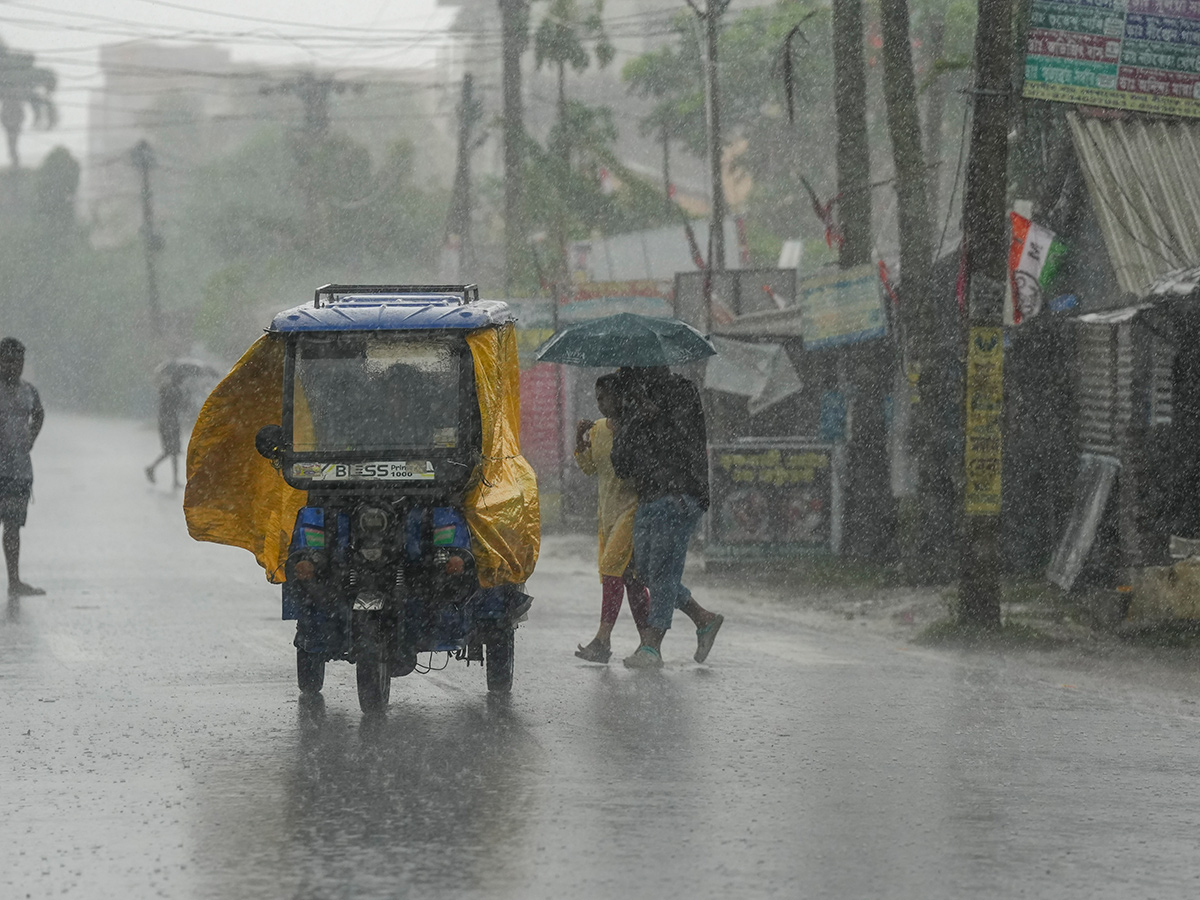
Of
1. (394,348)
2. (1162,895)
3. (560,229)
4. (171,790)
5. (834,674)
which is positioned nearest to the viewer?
(1162,895)

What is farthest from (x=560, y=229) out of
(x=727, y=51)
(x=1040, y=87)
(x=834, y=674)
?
(x=834, y=674)

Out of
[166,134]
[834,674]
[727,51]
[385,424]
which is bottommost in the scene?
[834,674]

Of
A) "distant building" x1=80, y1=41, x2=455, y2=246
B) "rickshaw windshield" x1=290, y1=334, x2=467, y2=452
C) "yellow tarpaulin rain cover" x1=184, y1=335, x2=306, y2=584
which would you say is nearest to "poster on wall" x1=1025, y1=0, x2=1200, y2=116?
"rickshaw windshield" x1=290, y1=334, x2=467, y2=452

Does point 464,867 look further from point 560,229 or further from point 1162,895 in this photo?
point 560,229

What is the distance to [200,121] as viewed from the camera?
328 feet

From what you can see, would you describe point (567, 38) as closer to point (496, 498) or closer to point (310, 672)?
point (310, 672)

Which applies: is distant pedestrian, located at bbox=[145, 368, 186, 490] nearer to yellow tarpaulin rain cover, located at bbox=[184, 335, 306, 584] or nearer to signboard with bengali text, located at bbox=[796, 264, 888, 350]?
signboard with bengali text, located at bbox=[796, 264, 888, 350]

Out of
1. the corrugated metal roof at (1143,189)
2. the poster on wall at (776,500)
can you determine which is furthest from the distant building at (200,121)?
the corrugated metal roof at (1143,189)

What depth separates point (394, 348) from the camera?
8.63 meters

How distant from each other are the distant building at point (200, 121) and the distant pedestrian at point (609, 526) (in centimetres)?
7034

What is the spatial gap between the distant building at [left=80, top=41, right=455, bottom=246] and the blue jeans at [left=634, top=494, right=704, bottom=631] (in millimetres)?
70766

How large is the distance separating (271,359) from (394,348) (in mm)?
778

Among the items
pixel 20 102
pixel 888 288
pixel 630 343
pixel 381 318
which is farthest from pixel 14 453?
pixel 20 102

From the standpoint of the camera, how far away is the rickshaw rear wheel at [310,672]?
903 centimetres
